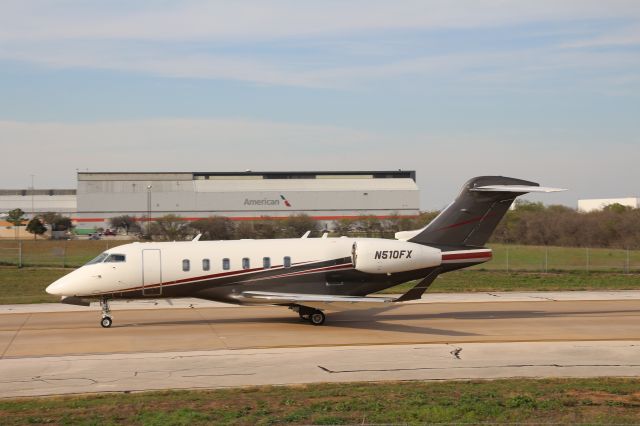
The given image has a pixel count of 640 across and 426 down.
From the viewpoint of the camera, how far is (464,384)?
1555cm

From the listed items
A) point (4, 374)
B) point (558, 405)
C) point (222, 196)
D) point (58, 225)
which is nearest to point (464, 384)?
point (558, 405)

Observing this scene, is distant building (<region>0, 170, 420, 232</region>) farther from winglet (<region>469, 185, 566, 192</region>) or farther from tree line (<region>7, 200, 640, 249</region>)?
winglet (<region>469, 185, 566, 192</region>)

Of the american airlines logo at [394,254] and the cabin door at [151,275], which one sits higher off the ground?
the american airlines logo at [394,254]

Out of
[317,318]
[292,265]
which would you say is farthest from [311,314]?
[292,265]

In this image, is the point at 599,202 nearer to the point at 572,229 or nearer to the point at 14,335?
the point at 572,229

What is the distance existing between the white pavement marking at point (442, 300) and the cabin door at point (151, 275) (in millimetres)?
3777

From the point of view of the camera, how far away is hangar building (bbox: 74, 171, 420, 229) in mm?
85875

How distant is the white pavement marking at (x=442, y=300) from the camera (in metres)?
29.9

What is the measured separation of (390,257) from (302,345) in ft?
17.6

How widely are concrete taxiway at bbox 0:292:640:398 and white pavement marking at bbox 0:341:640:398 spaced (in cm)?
2

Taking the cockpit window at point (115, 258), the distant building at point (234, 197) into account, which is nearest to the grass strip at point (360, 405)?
the cockpit window at point (115, 258)

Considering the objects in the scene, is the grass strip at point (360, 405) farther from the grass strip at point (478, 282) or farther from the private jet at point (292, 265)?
the grass strip at point (478, 282)

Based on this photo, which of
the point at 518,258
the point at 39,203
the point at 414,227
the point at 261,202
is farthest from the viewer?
the point at 39,203

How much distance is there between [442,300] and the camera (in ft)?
104
